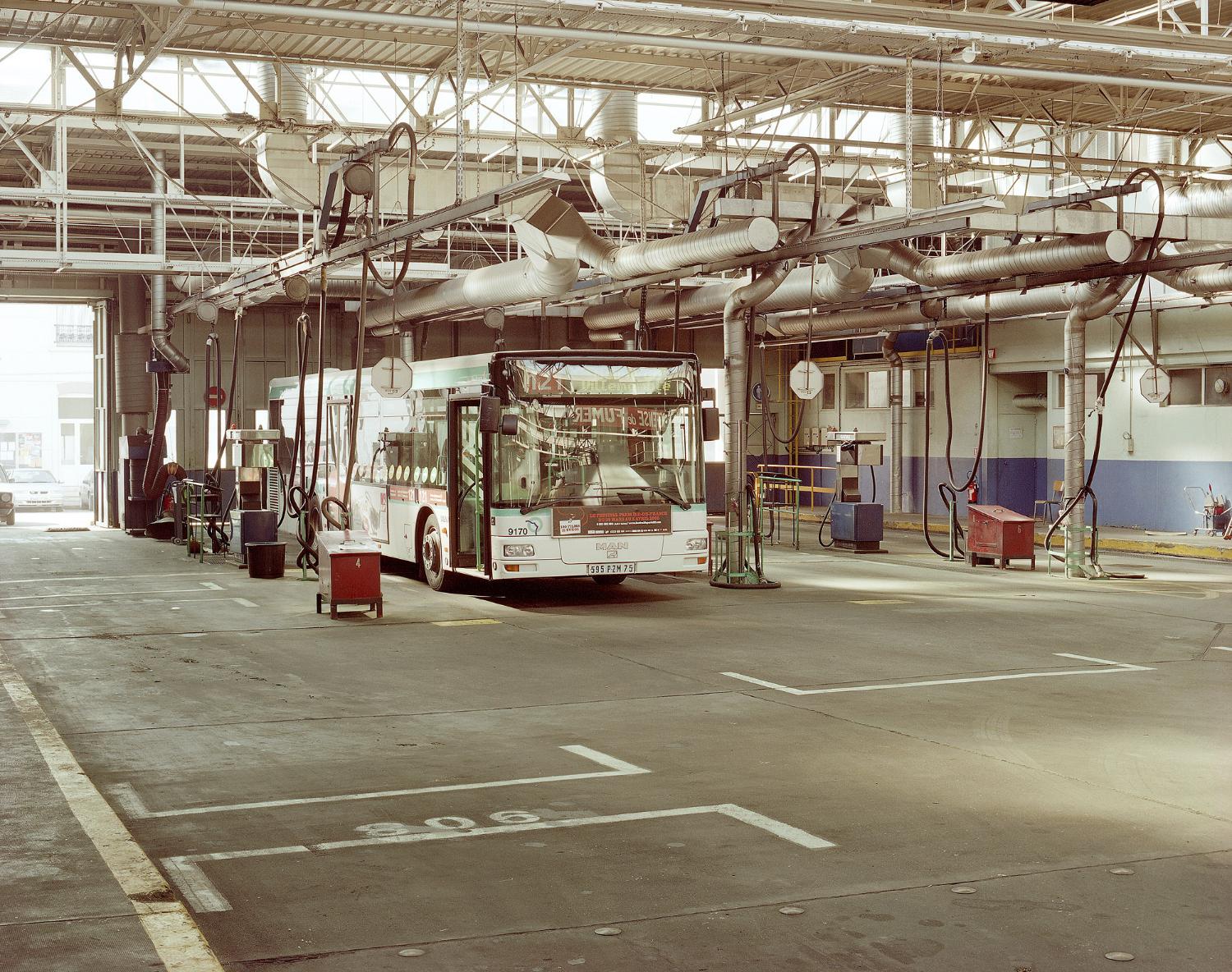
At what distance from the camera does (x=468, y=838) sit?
7137 mm

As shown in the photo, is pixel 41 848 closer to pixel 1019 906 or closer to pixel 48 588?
pixel 1019 906

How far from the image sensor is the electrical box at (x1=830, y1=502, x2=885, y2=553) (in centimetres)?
2584

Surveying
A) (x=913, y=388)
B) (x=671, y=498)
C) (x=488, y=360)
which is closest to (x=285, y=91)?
(x=488, y=360)

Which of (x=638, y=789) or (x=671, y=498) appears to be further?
(x=671, y=498)

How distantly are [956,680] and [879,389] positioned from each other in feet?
86.6

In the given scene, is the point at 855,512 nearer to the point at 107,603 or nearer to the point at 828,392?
the point at 107,603

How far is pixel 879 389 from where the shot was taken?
37812 millimetres

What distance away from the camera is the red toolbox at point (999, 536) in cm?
2220

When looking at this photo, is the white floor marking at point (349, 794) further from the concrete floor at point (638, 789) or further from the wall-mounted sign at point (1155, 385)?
the wall-mounted sign at point (1155, 385)

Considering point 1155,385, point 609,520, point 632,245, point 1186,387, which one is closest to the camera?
point 609,520

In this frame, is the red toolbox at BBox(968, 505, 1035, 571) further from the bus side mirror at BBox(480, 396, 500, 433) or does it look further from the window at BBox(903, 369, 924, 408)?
the window at BBox(903, 369, 924, 408)

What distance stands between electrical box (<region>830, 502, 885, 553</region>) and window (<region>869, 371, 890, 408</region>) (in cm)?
1149

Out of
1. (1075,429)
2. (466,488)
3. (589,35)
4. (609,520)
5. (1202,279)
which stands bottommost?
(609,520)

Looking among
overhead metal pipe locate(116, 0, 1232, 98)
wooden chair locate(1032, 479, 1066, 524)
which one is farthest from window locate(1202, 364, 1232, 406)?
overhead metal pipe locate(116, 0, 1232, 98)
